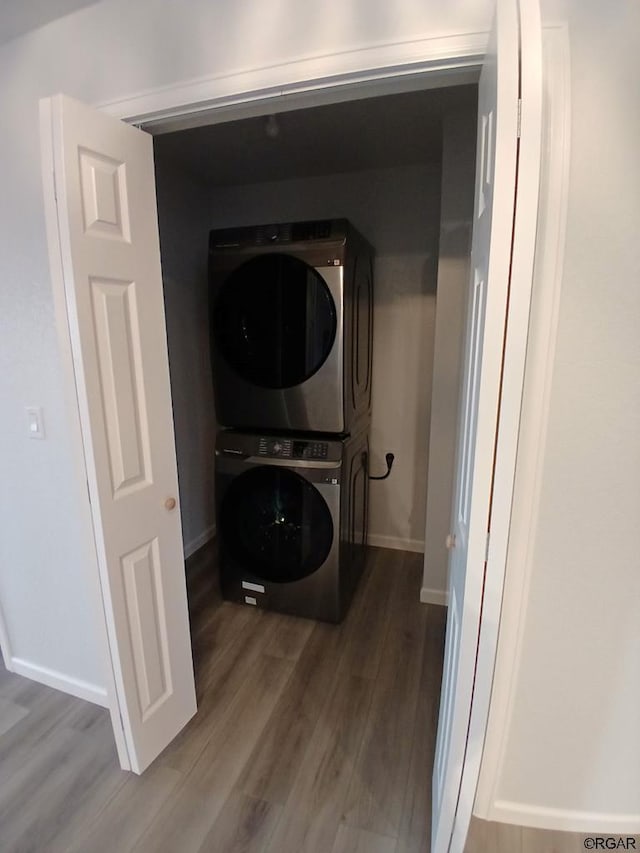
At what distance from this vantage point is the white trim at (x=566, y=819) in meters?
1.23

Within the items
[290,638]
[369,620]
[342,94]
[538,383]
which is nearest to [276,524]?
[290,638]

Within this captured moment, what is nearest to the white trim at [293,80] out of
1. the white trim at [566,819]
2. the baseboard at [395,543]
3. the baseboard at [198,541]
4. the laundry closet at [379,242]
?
the laundry closet at [379,242]

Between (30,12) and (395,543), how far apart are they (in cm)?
293

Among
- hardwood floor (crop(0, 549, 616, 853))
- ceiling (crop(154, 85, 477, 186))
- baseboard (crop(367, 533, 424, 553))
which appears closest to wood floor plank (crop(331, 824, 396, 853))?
hardwood floor (crop(0, 549, 616, 853))

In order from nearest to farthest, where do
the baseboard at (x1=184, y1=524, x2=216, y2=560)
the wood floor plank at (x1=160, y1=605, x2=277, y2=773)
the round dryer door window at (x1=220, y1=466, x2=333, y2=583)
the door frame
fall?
1. the door frame
2. the wood floor plank at (x1=160, y1=605, x2=277, y2=773)
3. the round dryer door window at (x1=220, y1=466, x2=333, y2=583)
4. the baseboard at (x1=184, y1=524, x2=216, y2=560)

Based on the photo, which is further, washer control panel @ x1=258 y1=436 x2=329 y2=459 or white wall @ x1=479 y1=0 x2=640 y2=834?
washer control panel @ x1=258 y1=436 x2=329 y2=459

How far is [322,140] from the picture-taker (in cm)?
213

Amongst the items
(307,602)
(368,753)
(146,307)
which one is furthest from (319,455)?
(368,753)

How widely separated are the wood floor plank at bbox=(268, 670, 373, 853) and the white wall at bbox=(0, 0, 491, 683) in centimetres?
84

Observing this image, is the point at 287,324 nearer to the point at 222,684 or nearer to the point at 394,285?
the point at 394,285

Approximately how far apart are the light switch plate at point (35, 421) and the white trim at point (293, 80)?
982 millimetres

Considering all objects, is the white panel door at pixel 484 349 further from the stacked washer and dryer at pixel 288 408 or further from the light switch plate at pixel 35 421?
the light switch plate at pixel 35 421

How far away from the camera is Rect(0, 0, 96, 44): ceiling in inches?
45.9

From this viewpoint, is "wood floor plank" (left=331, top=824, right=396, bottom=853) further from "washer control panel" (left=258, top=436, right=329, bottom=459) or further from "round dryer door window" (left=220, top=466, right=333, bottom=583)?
"washer control panel" (left=258, top=436, right=329, bottom=459)
